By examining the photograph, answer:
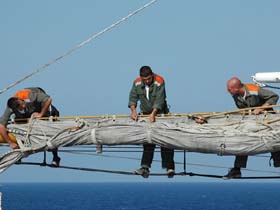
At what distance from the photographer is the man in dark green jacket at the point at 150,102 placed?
17828 mm

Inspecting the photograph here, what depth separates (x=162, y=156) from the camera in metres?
18.0

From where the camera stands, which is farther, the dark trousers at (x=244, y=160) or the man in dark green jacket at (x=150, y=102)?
the man in dark green jacket at (x=150, y=102)

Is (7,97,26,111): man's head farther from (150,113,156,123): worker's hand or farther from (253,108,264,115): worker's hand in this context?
(253,108,264,115): worker's hand

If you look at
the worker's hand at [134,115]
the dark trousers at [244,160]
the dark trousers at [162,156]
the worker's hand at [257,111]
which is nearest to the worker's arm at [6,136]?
the worker's hand at [134,115]

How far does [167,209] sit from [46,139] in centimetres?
13528

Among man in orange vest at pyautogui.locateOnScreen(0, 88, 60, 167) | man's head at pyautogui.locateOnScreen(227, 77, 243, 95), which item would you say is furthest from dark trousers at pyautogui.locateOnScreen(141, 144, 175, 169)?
man in orange vest at pyautogui.locateOnScreen(0, 88, 60, 167)

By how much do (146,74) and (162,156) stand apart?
1.62m

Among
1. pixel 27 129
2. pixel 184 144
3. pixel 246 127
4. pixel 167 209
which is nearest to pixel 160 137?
pixel 184 144

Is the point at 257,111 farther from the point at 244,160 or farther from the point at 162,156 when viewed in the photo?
the point at 162,156

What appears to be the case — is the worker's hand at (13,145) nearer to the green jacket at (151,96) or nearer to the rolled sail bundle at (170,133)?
the rolled sail bundle at (170,133)

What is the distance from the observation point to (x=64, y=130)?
18.1 meters

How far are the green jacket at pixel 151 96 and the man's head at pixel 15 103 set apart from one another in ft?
6.90

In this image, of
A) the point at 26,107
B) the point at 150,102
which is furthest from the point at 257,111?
the point at 26,107

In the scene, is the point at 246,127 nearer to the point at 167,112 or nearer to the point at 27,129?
the point at 167,112
